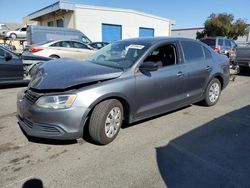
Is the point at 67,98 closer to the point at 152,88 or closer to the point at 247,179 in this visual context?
the point at 152,88

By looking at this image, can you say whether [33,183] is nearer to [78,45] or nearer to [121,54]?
[121,54]

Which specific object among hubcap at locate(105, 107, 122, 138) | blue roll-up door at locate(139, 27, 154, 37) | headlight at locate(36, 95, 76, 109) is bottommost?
hubcap at locate(105, 107, 122, 138)

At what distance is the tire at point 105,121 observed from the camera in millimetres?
3580

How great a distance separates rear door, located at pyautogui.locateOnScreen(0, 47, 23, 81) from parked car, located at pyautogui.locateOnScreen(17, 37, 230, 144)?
12.3 feet

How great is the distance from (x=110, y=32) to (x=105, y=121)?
2161cm

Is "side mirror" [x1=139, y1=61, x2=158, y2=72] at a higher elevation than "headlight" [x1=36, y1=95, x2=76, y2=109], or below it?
higher

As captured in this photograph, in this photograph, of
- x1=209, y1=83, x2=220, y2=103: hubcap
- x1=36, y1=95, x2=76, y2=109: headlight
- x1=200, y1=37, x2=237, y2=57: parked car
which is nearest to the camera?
x1=36, y1=95, x2=76, y2=109: headlight

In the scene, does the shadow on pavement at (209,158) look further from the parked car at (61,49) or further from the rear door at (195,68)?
the parked car at (61,49)

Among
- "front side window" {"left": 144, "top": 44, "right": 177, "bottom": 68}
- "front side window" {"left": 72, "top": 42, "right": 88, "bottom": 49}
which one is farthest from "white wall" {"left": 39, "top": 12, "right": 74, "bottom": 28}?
"front side window" {"left": 144, "top": 44, "right": 177, "bottom": 68}

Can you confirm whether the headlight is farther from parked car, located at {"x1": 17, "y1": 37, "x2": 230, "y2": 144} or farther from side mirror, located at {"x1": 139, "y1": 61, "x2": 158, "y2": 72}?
side mirror, located at {"x1": 139, "y1": 61, "x2": 158, "y2": 72}

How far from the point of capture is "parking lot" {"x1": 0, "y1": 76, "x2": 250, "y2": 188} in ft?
9.66

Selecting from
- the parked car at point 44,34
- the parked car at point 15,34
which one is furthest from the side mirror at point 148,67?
the parked car at point 15,34

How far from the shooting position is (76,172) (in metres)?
3.08

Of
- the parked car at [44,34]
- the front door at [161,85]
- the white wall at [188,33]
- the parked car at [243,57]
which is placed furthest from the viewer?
the white wall at [188,33]
